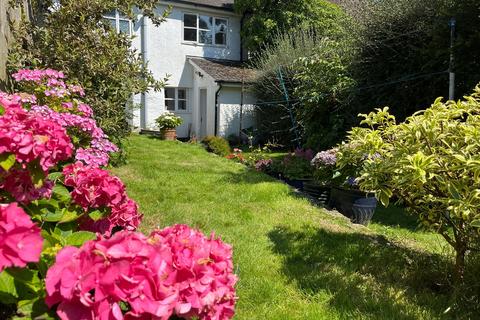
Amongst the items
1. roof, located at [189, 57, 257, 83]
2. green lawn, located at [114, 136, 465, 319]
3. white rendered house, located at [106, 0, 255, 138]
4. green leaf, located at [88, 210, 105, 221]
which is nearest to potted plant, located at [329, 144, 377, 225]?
green lawn, located at [114, 136, 465, 319]

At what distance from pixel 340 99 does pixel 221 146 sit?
14.5 feet

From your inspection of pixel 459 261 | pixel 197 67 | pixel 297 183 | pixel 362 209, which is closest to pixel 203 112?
pixel 197 67

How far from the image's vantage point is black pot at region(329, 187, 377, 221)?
661 cm

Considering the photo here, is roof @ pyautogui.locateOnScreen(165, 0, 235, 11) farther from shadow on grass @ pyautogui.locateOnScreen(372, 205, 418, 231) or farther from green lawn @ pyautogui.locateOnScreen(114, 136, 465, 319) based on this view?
shadow on grass @ pyautogui.locateOnScreen(372, 205, 418, 231)

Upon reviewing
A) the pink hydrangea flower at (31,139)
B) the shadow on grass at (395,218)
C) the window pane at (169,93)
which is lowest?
the shadow on grass at (395,218)

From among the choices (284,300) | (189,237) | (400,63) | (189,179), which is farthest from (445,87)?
(189,237)

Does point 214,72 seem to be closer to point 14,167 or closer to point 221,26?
point 221,26

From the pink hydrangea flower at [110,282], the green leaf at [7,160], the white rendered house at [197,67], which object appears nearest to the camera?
the pink hydrangea flower at [110,282]

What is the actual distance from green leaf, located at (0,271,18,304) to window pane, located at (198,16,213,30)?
1873 centimetres

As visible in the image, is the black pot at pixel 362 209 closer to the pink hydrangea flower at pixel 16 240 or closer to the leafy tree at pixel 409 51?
the leafy tree at pixel 409 51

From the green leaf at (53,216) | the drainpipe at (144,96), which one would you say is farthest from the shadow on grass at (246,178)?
the drainpipe at (144,96)

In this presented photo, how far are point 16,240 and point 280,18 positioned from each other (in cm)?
1794

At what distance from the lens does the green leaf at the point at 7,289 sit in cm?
129

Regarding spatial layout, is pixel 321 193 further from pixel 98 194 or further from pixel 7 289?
pixel 7 289
